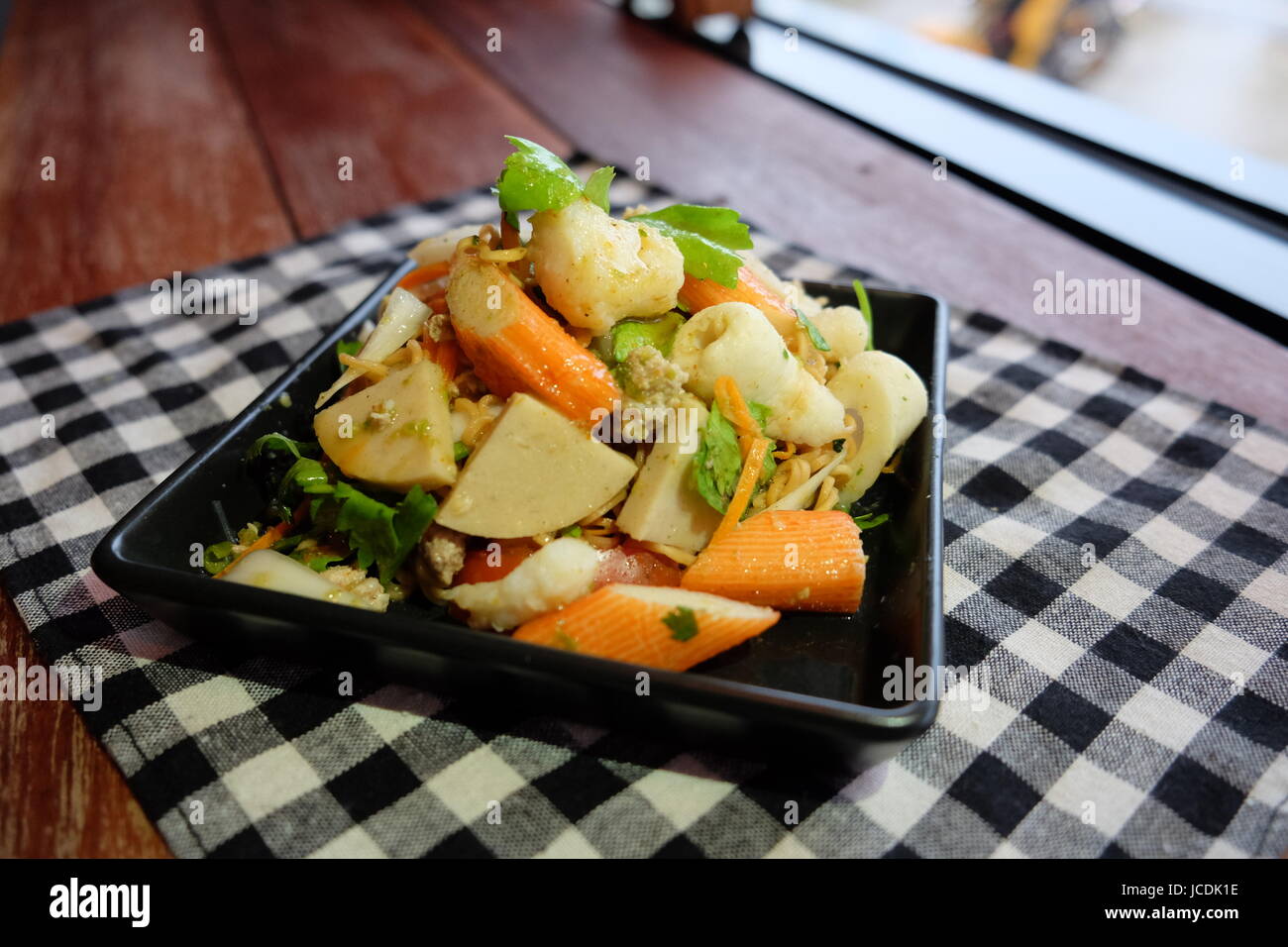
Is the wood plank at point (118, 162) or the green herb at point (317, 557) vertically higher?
the wood plank at point (118, 162)

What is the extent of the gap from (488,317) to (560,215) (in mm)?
187

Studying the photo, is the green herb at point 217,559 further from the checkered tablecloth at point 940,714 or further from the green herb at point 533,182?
the green herb at point 533,182

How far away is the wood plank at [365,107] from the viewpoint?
3.17 m

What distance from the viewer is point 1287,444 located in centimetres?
185

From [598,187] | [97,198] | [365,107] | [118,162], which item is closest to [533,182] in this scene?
[598,187]

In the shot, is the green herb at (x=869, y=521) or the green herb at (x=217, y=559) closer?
the green herb at (x=217, y=559)

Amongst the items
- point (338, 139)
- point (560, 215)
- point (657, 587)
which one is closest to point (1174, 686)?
point (657, 587)

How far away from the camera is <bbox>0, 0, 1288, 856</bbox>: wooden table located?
213 cm

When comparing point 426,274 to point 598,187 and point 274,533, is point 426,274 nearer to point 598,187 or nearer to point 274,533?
point 598,187

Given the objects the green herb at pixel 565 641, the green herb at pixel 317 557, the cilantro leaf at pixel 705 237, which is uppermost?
the cilantro leaf at pixel 705 237

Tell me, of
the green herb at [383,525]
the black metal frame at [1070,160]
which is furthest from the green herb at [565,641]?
the black metal frame at [1070,160]

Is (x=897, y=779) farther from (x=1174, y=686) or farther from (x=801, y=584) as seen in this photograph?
(x=1174, y=686)

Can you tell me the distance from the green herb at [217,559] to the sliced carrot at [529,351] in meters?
0.51

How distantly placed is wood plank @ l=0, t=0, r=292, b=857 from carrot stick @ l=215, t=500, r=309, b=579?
0.32 meters
